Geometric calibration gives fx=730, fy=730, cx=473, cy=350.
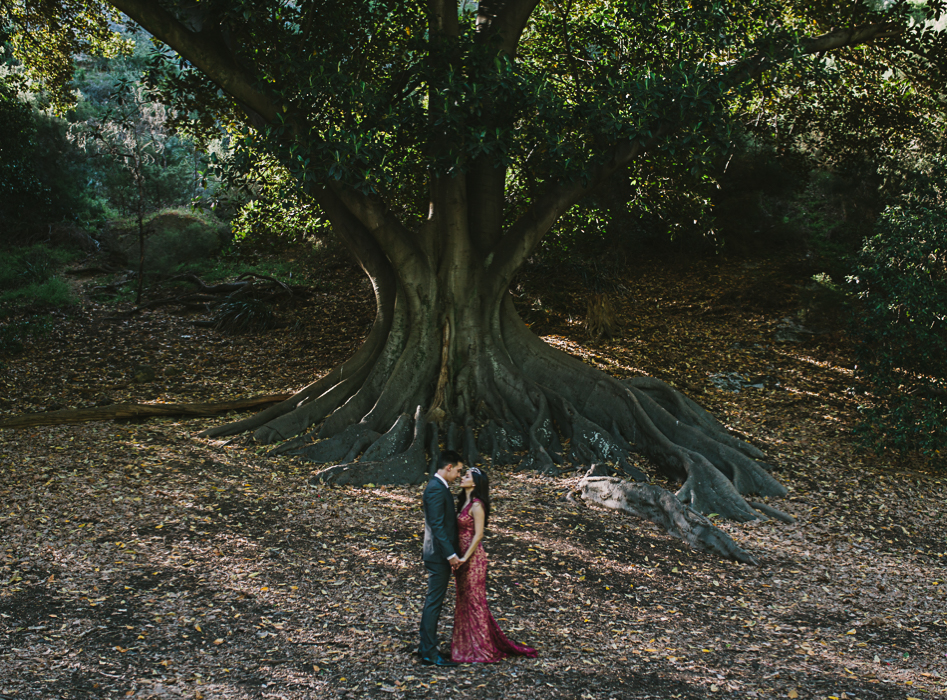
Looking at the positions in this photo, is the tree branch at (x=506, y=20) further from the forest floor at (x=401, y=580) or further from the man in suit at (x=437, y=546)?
the man in suit at (x=437, y=546)

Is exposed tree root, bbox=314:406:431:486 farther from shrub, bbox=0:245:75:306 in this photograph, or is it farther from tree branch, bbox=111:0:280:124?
shrub, bbox=0:245:75:306

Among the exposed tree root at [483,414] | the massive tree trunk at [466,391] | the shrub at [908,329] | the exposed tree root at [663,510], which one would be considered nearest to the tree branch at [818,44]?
the shrub at [908,329]

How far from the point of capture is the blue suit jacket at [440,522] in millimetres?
4711

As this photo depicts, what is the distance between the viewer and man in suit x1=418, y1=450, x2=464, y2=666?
4723 millimetres

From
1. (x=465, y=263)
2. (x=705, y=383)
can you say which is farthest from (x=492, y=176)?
(x=705, y=383)

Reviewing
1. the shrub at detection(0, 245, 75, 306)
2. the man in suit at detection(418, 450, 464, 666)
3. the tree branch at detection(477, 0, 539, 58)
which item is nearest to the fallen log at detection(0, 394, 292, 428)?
the tree branch at detection(477, 0, 539, 58)

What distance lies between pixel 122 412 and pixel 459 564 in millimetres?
7822

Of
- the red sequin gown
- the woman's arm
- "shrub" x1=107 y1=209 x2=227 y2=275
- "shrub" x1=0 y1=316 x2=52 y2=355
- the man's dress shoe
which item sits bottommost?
the man's dress shoe

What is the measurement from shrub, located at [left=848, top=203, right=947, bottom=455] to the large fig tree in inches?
79.2

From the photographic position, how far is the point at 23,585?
18.8ft

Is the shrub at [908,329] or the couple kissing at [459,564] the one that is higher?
the shrub at [908,329]

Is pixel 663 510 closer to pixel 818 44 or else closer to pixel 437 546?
pixel 437 546

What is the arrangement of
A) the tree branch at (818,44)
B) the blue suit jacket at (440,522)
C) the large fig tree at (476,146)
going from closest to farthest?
the blue suit jacket at (440,522) → the large fig tree at (476,146) → the tree branch at (818,44)

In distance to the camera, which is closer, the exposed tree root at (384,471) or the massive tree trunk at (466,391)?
the exposed tree root at (384,471)
